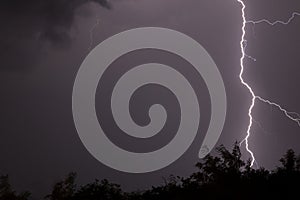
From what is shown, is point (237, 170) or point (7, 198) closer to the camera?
point (237, 170)

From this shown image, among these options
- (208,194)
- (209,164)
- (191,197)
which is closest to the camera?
(208,194)

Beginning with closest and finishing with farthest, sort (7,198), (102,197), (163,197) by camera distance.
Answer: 1. (163,197)
2. (102,197)
3. (7,198)

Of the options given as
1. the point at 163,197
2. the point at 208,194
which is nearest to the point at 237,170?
the point at 208,194

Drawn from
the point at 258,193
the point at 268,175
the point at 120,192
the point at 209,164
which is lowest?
the point at 258,193

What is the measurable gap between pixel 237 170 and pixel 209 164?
1.46m

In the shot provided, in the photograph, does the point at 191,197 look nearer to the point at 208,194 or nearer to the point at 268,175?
the point at 208,194

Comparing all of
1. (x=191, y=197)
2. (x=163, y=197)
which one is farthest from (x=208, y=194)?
(x=163, y=197)

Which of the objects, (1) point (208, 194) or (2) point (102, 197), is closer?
(1) point (208, 194)

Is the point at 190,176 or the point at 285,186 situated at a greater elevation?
the point at 190,176

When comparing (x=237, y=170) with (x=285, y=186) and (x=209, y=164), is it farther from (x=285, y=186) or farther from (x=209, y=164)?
(x=285, y=186)

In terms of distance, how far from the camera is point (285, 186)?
18.4 m

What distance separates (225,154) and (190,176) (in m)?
2.39

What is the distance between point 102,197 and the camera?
96.6 feet

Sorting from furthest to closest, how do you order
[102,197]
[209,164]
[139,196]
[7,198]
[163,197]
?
[7,198] < [102,197] < [139,196] < [163,197] < [209,164]
